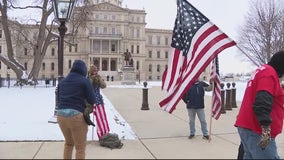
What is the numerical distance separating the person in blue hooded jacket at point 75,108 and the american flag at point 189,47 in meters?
2.75

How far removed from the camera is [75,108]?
570 centimetres

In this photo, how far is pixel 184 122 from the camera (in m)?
12.3

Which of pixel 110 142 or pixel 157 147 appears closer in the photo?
pixel 110 142

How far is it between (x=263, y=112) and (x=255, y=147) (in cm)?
52

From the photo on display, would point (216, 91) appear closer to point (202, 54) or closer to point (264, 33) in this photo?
point (202, 54)

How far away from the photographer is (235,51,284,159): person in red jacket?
419 centimetres

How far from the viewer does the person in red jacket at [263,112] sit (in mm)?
4191

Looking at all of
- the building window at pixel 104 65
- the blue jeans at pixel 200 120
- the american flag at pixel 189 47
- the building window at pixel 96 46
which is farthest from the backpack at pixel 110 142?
the building window at pixel 96 46

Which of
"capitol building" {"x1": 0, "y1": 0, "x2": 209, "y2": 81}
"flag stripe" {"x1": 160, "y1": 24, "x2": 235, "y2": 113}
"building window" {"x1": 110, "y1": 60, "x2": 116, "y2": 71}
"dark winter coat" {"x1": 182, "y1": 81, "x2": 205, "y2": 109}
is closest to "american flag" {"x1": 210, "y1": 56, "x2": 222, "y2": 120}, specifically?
"dark winter coat" {"x1": 182, "y1": 81, "x2": 205, "y2": 109}

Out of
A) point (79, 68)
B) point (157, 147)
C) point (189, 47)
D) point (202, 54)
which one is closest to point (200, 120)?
point (157, 147)

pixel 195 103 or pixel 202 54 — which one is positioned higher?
pixel 202 54

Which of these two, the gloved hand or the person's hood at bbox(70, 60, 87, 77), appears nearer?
the gloved hand

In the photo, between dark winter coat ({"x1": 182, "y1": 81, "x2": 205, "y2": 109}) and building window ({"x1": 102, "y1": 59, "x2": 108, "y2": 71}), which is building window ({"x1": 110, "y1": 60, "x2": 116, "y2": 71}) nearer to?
building window ({"x1": 102, "y1": 59, "x2": 108, "y2": 71})

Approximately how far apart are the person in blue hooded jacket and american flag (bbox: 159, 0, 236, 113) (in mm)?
2750
